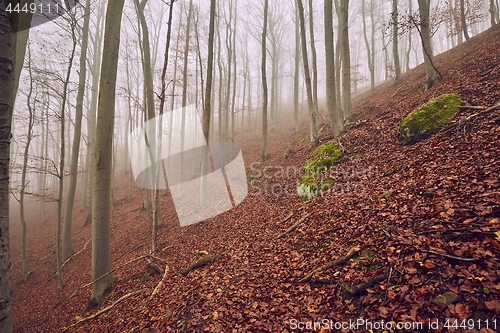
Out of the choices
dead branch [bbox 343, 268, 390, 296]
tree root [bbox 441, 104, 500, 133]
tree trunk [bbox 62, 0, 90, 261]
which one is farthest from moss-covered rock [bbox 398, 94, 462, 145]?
tree trunk [bbox 62, 0, 90, 261]

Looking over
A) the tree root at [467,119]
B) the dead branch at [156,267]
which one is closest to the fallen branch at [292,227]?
the dead branch at [156,267]

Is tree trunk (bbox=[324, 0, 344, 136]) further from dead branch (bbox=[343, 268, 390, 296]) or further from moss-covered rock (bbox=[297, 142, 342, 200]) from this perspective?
dead branch (bbox=[343, 268, 390, 296])

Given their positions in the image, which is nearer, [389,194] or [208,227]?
[389,194]

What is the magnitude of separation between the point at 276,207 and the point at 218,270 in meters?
3.38

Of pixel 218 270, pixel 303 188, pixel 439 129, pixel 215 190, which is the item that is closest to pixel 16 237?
pixel 215 190

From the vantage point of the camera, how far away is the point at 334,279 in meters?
3.58

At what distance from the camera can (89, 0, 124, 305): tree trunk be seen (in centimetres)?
522

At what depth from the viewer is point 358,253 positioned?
3.82 metres

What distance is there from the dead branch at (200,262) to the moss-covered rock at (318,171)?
3.46m

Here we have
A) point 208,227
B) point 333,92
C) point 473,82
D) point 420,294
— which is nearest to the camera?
point 420,294

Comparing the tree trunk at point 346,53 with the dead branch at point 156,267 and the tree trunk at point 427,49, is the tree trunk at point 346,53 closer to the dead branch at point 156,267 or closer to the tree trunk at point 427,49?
the tree trunk at point 427,49

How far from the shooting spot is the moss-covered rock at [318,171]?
7.06 meters

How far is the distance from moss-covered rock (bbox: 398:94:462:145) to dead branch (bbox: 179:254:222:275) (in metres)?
6.44

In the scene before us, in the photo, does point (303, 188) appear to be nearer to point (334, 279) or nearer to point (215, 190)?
point (334, 279)
